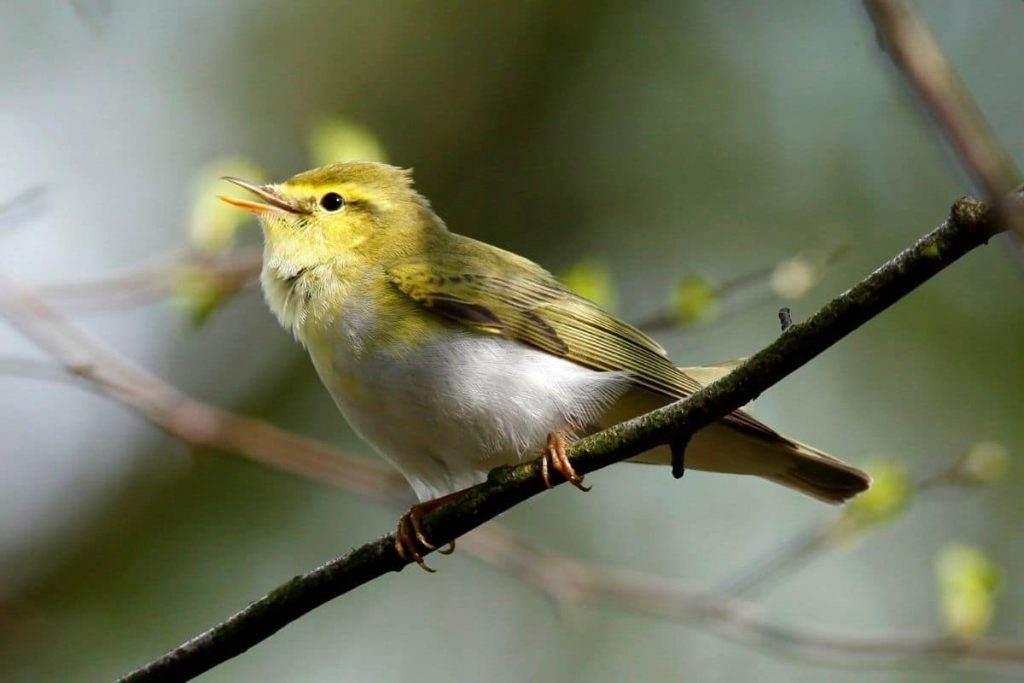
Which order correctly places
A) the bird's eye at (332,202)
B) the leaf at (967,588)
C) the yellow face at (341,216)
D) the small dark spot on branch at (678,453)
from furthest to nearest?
the bird's eye at (332,202) < the yellow face at (341,216) < the leaf at (967,588) < the small dark spot on branch at (678,453)

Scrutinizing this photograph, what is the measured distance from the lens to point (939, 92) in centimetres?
97

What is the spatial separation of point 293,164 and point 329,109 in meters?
0.52

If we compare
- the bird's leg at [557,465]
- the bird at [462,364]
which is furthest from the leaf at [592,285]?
the bird's leg at [557,465]

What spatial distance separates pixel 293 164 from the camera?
1007 centimetres

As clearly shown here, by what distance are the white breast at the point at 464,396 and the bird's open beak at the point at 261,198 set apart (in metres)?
0.85

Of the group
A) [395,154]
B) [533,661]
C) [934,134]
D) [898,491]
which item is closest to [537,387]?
[898,491]

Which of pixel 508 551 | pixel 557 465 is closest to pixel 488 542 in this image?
pixel 508 551

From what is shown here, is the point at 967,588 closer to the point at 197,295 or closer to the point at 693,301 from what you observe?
the point at 693,301

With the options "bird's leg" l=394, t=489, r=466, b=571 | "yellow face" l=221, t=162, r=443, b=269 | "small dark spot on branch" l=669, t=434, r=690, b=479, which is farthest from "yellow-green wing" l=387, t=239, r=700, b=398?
"small dark spot on branch" l=669, t=434, r=690, b=479

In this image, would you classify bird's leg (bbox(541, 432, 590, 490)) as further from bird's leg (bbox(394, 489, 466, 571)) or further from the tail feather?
the tail feather

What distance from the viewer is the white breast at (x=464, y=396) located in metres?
3.78

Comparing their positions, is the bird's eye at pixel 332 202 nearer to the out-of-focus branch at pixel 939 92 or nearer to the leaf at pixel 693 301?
the leaf at pixel 693 301

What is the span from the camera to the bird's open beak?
14.7 ft

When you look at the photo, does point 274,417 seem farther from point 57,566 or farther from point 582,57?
point 582,57
